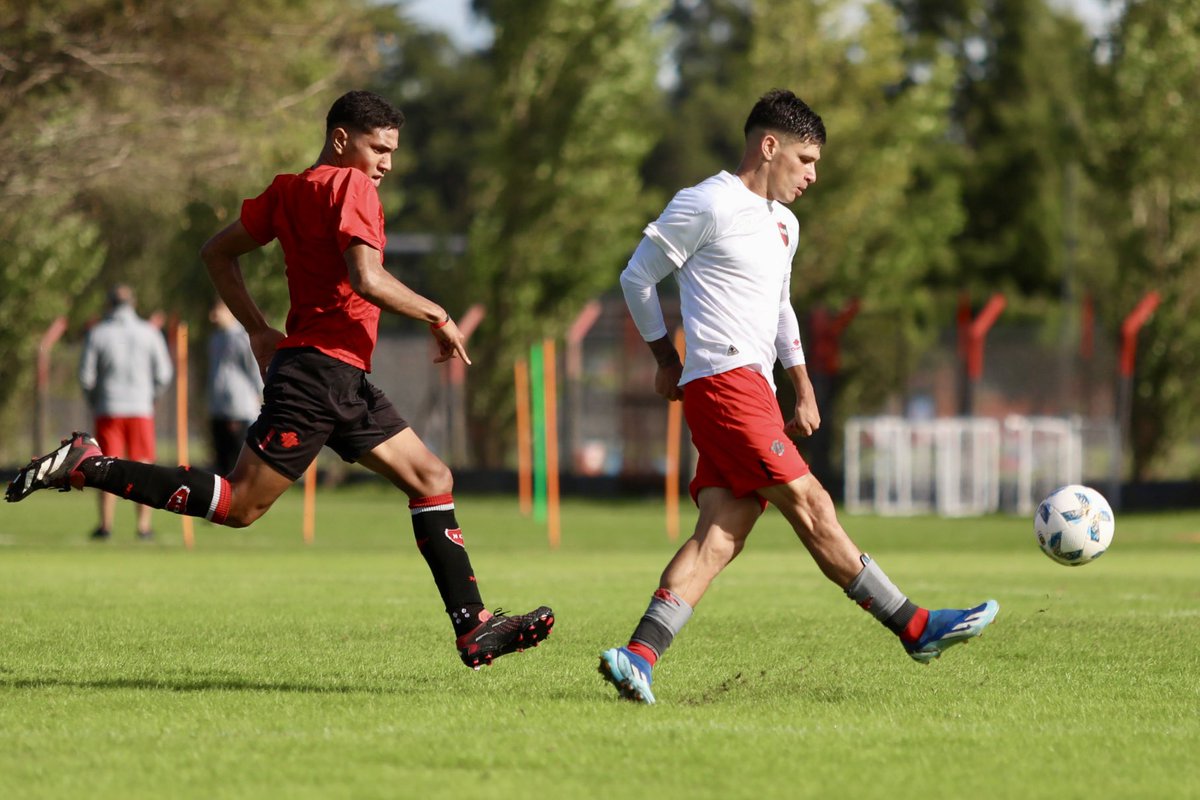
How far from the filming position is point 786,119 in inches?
268

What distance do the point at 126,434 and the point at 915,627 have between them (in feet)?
37.7

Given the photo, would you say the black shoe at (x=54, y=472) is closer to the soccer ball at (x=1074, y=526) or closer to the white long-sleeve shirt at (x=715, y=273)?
the white long-sleeve shirt at (x=715, y=273)

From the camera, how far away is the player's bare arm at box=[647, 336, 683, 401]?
674cm

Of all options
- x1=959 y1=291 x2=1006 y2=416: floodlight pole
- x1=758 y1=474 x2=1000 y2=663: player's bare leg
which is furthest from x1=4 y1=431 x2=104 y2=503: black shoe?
x1=959 y1=291 x2=1006 y2=416: floodlight pole

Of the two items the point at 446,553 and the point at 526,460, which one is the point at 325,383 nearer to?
the point at 446,553

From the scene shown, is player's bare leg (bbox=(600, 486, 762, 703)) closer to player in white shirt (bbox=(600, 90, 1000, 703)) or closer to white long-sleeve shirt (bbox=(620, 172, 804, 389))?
player in white shirt (bbox=(600, 90, 1000, 703))

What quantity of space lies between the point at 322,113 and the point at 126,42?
719 cm

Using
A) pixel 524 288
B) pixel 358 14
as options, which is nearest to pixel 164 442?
pixel 524 288

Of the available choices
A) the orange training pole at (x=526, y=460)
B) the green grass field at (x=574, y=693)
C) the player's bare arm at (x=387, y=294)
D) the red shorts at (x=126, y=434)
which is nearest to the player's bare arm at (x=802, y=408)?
the green grass field at (x=574, y=693)

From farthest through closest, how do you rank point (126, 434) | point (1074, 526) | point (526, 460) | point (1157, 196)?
point (1157, 196) < point (526, 460) < point (126, 434) < point (1074, 526)

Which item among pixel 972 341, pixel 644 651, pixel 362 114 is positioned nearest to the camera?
pixel 644 651

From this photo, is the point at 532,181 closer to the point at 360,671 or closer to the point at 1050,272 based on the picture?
the point at 1050,272

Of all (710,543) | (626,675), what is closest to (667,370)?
(710,543)

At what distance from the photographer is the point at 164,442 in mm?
35031
